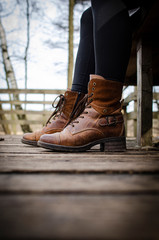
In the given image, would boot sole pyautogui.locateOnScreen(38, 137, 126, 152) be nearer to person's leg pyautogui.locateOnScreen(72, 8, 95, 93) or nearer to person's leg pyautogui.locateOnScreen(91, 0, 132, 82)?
person's leg pyautogui.locateOnScreen(91, 0, 132, 82)

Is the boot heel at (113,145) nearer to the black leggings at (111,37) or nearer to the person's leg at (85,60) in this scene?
the black leggings at (111,37)

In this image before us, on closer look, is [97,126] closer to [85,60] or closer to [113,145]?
[113,145]

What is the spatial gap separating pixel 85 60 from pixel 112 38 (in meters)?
0.34

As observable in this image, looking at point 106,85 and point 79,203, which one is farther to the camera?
point 106,85

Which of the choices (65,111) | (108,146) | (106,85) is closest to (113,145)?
(108,146)

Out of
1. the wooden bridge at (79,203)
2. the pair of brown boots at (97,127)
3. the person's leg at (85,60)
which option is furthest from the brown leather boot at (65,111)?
the wooden bridge at (79,203)

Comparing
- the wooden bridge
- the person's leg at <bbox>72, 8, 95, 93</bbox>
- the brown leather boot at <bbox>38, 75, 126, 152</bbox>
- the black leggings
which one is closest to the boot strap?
the brown leather boot at <bbox>38, 75, 126, 152</bbox>

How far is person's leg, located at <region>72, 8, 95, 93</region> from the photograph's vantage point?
3.96ft

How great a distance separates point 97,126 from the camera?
922mm

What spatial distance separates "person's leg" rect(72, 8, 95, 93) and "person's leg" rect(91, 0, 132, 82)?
27cm

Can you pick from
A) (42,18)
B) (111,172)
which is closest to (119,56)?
(111,172)

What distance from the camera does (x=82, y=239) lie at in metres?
0.20

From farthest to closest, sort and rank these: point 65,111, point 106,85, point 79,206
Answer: point 65,111 → point 106,85 → point 79,206

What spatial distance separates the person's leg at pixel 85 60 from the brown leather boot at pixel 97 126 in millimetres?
285
